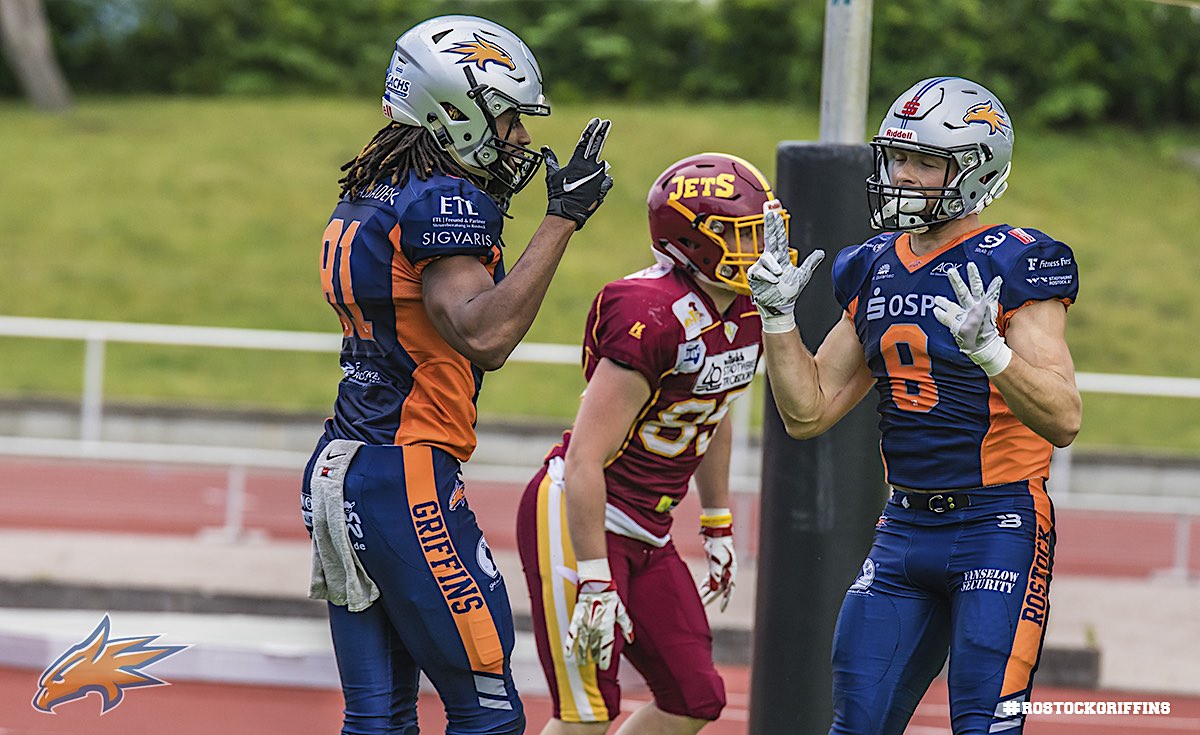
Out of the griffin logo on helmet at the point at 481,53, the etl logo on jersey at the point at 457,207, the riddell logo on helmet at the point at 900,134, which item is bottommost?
the etl logo on jersey at the point at 457,207

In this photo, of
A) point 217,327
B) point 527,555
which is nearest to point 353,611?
point 527,555

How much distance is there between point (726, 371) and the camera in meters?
4.44

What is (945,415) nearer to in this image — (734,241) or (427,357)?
(734,241)

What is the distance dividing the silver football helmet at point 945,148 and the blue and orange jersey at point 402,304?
3.36ft

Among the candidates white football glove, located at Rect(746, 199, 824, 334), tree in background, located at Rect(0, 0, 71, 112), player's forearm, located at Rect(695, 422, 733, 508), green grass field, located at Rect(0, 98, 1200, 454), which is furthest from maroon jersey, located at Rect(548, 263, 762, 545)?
tree in background, located at Rect(0, 0, 71, 112)

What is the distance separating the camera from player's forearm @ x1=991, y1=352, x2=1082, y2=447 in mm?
3531

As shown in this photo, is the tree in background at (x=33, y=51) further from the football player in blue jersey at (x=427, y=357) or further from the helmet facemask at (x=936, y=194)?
the helmet facemask at (x=936, y=194)

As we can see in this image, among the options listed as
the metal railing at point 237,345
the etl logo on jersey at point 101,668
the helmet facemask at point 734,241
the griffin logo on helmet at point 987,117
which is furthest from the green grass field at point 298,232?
the griffin logo on helmet at point 987,117

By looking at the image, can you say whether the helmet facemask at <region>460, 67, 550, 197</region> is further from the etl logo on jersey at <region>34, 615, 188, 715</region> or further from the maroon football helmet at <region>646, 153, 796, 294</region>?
the etl logo on jersey at <region>34, 615, 188, 715</region>

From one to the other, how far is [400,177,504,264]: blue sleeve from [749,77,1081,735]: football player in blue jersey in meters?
0.68

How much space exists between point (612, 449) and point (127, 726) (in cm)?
292

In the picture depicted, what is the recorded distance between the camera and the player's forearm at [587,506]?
4.24m

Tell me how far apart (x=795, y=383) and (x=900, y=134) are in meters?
0.69

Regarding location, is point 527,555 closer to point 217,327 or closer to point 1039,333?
point 1039,333
